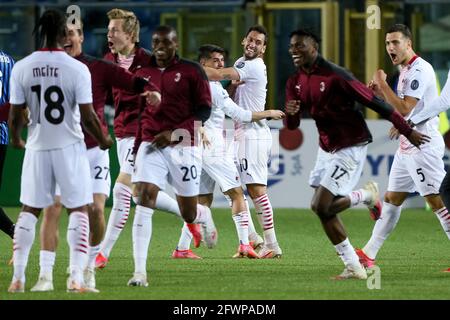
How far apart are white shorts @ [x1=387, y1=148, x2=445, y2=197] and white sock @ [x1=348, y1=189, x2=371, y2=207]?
2.58 feet

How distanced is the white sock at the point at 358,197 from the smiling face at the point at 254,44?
2731 millimetres

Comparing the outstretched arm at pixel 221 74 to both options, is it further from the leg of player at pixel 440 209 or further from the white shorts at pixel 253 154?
the leg of player at pixel 440 209

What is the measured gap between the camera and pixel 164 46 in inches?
416

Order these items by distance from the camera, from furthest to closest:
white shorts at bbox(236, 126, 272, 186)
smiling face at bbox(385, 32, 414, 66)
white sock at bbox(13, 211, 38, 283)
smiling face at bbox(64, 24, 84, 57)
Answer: white shorts at bbox(236, 126, 272, 186) → smiling face at bbox(385, 32, 414, 66) → smiling face at bbox(64, 24, 84, 57) → white sock at bbox(13, 211, 38, 283)

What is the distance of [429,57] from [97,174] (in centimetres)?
1284

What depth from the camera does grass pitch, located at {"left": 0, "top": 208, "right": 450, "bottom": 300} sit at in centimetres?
997

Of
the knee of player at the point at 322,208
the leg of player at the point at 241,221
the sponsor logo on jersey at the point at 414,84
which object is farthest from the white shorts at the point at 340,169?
the leg of player at the point at 241,221

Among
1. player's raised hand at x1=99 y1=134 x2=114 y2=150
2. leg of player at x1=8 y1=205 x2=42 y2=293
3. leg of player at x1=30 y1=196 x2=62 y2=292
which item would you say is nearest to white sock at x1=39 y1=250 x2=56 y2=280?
leg of player at x1=30 y1=196 x2=62 y2=292

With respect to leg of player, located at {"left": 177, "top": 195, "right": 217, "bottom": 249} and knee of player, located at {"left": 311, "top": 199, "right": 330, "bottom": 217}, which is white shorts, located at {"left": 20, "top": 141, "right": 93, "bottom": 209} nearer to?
leg of player, located at {"left": 177, "top": 195, "right": 217, "bottom": 249}

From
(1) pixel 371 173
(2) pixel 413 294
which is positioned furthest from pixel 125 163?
(1) pixel 371 173

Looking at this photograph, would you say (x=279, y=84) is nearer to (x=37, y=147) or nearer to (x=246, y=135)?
(x=246, y=135)

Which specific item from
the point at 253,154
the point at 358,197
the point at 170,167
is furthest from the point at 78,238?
the point at 253,154

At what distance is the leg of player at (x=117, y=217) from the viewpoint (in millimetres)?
12102

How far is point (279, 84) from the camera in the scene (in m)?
23.2
